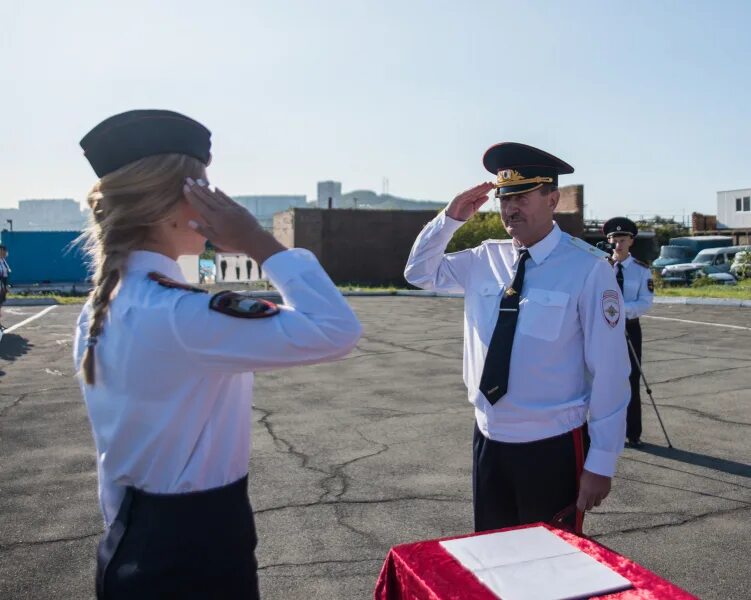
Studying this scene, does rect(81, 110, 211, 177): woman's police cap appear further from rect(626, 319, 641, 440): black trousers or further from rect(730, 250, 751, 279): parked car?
rect(730, 250, 751, 279): parked car

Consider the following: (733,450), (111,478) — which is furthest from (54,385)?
(111,478)

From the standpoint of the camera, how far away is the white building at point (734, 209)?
5866 cm

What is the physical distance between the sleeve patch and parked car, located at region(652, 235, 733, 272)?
33.0 meters

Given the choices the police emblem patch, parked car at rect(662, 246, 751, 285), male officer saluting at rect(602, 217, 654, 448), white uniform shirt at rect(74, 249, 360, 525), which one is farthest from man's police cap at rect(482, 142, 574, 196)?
parked car at rect(662, 246, 751, 285)

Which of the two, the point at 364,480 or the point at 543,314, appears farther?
the point at 364,480

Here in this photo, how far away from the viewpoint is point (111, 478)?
1827 mm

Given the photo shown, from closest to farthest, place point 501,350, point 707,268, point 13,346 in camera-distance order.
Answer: point 501,350 < point 13,346 < point 707,268

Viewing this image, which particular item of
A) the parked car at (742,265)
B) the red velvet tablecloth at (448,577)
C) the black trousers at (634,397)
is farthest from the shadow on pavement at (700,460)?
the parked car at (742,265)

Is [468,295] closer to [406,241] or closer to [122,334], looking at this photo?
[122,334]

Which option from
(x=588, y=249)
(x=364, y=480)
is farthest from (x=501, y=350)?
(x=364, y=480)

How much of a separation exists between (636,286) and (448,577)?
5789mm

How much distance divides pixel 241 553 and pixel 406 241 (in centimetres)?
3203

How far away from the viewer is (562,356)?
3047mm

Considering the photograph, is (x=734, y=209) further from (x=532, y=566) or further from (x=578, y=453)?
(x=532, y=566)
